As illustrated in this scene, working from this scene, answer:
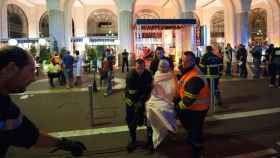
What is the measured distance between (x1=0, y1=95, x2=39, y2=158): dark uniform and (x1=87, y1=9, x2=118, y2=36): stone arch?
36.2 meters

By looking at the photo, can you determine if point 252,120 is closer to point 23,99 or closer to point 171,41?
point 23,99

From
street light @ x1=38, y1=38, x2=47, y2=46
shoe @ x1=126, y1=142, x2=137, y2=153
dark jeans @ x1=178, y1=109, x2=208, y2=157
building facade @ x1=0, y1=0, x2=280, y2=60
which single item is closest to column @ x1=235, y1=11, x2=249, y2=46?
building facade @ x1=0, y1=0, x2=280, y2=60

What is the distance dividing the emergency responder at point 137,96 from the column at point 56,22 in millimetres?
22054

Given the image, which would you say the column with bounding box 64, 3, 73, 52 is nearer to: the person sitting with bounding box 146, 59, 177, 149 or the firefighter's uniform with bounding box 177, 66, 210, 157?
the person sitting with bounding box 146, 59, 177, 149

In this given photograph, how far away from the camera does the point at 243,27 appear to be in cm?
2947

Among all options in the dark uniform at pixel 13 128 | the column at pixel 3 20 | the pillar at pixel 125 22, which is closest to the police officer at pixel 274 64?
the dark uniform at pixel 13 128

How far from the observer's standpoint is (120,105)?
1058 cm

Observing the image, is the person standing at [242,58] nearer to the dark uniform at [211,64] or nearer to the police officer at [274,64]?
the police officer at [274,64]

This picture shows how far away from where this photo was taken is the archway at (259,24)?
121ft

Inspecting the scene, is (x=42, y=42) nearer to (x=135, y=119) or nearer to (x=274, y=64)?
(x=274, y=64)

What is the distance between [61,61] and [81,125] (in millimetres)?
8774

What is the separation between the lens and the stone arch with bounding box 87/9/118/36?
37594mm

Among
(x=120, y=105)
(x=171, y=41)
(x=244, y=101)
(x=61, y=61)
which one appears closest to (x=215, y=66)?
(x=244, y=101)

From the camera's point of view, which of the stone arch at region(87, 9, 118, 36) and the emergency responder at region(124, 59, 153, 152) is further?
the stone arch at region(87, 9, 118, 36)
